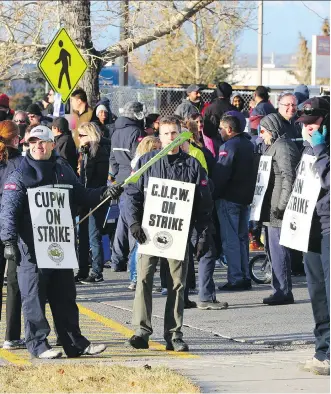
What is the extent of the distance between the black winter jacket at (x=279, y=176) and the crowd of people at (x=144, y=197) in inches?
0.5

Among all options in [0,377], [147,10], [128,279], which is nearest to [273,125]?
[128,279]

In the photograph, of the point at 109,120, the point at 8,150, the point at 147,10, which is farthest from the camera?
the point at 147,10

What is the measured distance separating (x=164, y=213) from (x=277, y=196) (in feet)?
9.85

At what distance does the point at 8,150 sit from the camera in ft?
35.1

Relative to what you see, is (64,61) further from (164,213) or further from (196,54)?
(196,54)

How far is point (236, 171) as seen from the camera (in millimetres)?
13555

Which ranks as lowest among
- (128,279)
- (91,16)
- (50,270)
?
(128,279)

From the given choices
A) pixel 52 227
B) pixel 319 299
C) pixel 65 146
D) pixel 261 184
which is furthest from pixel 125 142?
pixel 319 299

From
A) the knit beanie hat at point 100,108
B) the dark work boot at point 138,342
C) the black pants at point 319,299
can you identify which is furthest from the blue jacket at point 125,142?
the black pants at point 319,299

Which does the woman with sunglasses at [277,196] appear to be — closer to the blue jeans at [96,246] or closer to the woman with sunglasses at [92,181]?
the woman with sunglasses at [92,181]

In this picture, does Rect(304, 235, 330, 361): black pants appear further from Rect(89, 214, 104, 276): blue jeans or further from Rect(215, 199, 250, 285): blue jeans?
Rect(89, 214, 104, 276): blue jeans

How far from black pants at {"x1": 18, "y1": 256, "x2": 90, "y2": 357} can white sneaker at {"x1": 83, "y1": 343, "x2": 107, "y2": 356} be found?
0.12 ft

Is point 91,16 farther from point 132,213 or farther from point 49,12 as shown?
point 132,213

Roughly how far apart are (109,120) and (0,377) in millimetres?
10166
